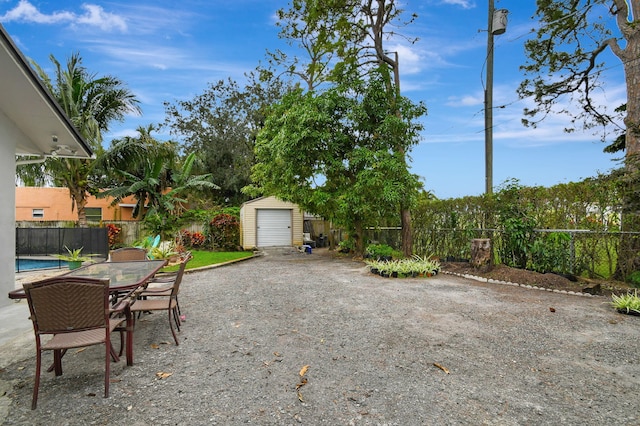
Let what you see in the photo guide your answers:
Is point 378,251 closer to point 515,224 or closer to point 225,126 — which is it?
point 515,224

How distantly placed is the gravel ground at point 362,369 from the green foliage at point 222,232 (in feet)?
33.6

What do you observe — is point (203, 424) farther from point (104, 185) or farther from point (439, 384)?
point (104, 185)

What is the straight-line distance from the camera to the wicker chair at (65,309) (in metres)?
2.73

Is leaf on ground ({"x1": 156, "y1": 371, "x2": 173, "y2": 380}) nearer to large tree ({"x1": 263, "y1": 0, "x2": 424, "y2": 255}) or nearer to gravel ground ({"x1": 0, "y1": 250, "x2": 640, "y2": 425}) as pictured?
gravel ground ({"x1": 0, "y1": 250, "x2": 640, "y2": 425})

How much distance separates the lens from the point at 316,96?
1155cm

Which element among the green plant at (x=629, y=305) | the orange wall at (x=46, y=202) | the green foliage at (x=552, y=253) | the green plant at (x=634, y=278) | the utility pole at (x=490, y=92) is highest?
the utility pole at (x=490, y=92)

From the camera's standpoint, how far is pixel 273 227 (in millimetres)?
17172

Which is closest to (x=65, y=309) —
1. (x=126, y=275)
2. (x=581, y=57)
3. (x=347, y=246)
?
(x=126, y=275)

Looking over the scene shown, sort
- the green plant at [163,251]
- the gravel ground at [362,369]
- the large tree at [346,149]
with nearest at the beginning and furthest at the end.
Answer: the gravel ground at [362,369]
the green plant at [163,251]
the large tree at [346,149]

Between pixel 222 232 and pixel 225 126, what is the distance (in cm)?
1155

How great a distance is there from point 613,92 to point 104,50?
16.3 m

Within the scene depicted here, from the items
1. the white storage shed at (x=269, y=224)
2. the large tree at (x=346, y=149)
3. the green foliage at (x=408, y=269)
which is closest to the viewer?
the green foliage at (x=408, y=269)

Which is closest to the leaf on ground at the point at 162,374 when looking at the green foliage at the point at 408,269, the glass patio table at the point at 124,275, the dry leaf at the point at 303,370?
the glass patio table at the point at 124,275

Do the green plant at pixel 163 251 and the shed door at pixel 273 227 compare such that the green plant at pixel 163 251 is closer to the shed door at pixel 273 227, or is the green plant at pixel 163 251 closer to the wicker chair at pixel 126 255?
the wicker chair at pixel 126 255
